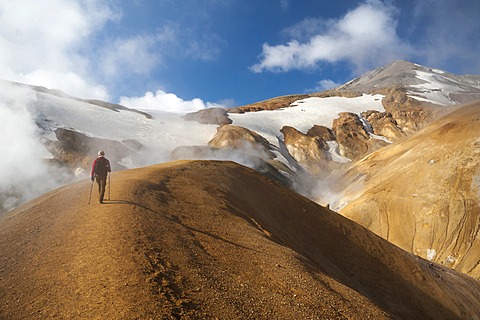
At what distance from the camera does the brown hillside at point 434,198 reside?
31.6 meters

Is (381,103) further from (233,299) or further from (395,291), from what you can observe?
(233,299)

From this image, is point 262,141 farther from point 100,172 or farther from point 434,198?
point 100,172

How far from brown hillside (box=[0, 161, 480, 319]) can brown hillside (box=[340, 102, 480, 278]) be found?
69.7 feet

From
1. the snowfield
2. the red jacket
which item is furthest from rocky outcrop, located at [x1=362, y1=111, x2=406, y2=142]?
the red jacket

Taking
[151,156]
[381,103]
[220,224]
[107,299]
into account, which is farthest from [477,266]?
[381,103]

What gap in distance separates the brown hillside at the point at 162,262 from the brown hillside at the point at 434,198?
21.2 metres

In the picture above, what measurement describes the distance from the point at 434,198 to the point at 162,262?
37.0 meters

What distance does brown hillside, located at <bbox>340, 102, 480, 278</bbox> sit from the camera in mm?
31578

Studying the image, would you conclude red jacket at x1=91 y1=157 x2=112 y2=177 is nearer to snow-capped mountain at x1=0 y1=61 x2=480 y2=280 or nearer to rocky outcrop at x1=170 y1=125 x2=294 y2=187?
snow-capped mountain at x1=0 y1=61 x2=480 y2=280

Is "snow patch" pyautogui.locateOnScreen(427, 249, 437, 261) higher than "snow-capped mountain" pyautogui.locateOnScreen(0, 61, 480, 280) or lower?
lower

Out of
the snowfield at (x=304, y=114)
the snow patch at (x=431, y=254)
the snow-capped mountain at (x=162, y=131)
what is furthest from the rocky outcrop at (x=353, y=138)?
the snow patch at (x=431, y=254)

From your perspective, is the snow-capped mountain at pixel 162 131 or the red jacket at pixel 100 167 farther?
the snow-capped mountain at pixel 162 131

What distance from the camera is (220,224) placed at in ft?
32.2

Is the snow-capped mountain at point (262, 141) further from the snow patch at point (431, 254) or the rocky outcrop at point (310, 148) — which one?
the rocky outcrop at point (310, 148)
